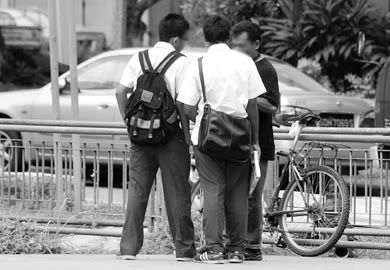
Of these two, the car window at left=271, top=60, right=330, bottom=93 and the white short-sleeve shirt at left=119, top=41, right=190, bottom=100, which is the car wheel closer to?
the white short-sleeve shirt at left=119, top=41, right=190, bottom=100

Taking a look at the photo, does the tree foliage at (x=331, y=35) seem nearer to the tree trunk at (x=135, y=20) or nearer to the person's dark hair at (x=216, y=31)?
the tree trunk at (x=135, y=20)

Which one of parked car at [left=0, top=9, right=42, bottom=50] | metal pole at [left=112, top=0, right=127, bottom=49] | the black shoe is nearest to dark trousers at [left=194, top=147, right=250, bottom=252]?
the black shoe

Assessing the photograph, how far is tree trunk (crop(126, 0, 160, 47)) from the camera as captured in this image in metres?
19.2

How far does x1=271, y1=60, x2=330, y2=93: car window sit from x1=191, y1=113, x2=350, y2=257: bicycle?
4327 mm

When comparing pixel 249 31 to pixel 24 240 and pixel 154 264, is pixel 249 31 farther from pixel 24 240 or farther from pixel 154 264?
pixel 24 240

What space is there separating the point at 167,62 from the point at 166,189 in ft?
3.17

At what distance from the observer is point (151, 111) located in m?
7.64

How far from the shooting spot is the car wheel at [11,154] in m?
9.48

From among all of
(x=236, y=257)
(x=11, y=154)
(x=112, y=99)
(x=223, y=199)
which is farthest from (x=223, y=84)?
(x=112, y=99)

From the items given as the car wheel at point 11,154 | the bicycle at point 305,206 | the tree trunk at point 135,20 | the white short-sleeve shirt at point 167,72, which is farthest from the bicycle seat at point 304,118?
the tree trunk at point 135,20

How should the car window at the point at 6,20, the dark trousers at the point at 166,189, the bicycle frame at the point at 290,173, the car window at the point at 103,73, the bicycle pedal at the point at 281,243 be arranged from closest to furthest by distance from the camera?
1. the dark trousers at the point at 166,189
2. the bicycle frame at the point at 290,173
3. the bicycle pedal at the point at 281,243
4. the car window at the point at 103,73
5. the car window at the point at 6,20

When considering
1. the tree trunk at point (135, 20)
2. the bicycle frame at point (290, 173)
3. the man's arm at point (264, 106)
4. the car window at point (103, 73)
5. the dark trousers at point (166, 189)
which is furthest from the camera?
the tree trunk at point (135, 20)

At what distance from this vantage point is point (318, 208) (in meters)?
8.45

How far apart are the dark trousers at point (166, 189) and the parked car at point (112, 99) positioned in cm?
421
